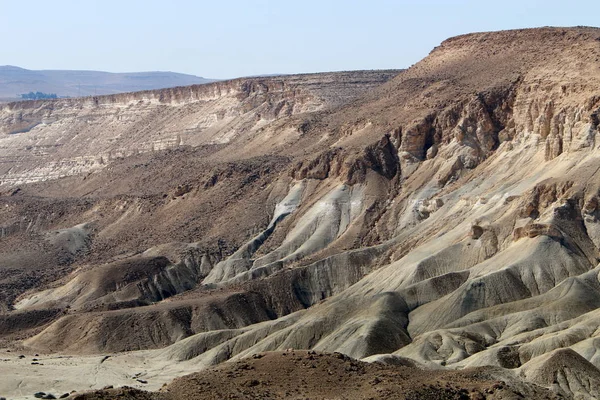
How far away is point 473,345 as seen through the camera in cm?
8656

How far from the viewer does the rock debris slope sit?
306 ft

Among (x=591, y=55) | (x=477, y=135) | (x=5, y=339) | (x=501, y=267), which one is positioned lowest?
(x=5, y=339)

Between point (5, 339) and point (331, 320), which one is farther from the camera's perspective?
point (5, 339)

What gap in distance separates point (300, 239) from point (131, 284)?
51.7ft

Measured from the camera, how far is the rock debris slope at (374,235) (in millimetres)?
93312

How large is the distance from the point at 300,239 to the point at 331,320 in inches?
980

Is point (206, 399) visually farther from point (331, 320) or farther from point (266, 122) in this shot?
point (266, 122)

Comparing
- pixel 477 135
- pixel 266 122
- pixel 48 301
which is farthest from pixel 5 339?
pixel 266 122

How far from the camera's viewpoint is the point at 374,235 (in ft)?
388

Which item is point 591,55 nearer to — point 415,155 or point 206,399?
point 415,155

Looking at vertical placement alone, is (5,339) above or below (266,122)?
below

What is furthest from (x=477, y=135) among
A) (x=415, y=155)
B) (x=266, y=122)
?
(x=266, y=122)

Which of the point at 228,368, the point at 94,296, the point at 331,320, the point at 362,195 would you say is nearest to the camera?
the point at 228,368

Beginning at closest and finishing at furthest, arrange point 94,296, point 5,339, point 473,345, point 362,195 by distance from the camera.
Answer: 1. point 473,345
2. point 5,339
3. point 94,296
4. point 362,195
